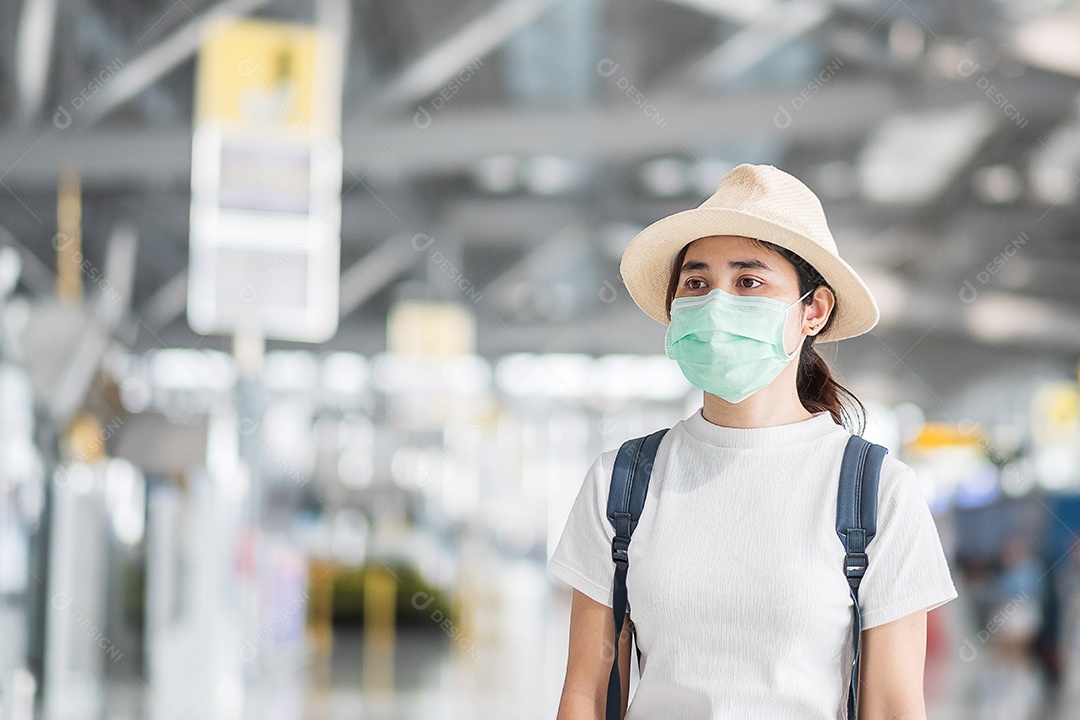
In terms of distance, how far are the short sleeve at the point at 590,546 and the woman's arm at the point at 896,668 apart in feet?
1.56

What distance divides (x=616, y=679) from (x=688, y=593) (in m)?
0.27

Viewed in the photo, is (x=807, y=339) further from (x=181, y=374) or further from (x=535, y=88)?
(x=181, y=374)

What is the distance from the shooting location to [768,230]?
248cm

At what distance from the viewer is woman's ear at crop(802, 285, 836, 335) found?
2646mm

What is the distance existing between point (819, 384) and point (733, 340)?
0.40 metres

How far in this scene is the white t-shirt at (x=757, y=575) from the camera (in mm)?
2305

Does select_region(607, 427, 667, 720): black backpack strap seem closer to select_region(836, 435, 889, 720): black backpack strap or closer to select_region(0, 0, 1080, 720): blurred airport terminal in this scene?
select_region(836, 435, 889, 720): black backpack strap

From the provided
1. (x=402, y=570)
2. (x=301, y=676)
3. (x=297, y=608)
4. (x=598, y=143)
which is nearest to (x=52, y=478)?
(x=301, y=676)

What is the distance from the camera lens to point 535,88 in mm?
19469

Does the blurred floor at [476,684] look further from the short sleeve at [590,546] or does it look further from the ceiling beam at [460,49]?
the short sleeve at [590,546]

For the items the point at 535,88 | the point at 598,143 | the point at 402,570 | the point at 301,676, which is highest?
the point at 535,88

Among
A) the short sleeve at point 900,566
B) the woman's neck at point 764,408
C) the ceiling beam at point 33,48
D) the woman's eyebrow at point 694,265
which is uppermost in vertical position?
the ceiling beam at point 33,48

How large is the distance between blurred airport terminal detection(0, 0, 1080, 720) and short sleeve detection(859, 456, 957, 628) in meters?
0.84

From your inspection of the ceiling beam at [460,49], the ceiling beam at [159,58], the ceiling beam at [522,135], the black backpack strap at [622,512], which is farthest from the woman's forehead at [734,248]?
the ceiling beam at [522,135]
